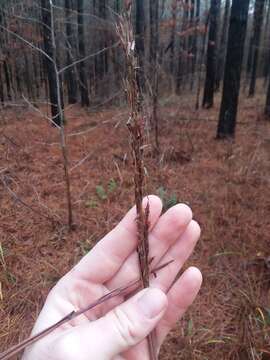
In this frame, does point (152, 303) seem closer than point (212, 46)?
Yes

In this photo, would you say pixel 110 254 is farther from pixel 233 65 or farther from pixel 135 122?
pixel 233 65

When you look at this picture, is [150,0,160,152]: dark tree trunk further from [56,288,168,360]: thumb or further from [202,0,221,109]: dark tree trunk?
[56,288,168,360]: thumb

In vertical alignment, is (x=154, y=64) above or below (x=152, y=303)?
above

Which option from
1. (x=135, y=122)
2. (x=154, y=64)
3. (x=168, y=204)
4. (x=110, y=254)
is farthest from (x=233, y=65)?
(x=135, y=122)

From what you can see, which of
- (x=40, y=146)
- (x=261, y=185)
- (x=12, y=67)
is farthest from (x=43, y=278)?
(x=12, y=67)

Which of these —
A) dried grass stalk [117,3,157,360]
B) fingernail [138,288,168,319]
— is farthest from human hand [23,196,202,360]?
dried grass stalk [117,3,157,360]

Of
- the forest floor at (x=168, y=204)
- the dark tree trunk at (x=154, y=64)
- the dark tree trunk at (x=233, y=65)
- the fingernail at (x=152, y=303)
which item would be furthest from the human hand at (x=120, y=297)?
the dark tree trunk at (x=233, y=65)

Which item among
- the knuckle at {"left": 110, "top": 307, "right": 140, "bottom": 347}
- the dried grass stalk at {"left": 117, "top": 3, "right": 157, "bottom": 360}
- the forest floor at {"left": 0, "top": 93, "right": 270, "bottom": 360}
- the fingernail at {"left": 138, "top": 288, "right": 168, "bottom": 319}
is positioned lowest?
the forest floor at {"left": 0, "top": 93, "right": 270, "bottom": 360}
